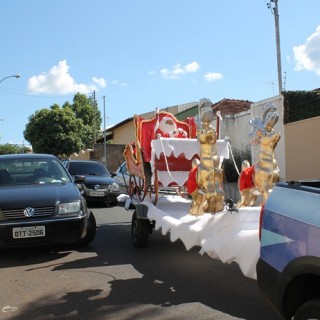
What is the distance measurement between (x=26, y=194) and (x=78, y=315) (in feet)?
9.89

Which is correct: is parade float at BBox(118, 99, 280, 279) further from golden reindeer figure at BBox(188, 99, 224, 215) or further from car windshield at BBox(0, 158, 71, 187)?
car windshield at BBox(0, 158, 71, 187)

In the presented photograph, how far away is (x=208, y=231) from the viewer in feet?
16.3

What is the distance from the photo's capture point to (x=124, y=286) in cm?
538

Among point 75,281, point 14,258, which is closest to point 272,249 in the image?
point 75,281

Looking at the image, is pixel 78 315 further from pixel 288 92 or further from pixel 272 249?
pixel 288 92

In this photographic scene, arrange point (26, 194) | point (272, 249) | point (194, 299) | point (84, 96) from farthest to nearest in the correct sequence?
point (84, 96) < point (26, 194) < point (194, 299) < point (272, 249)

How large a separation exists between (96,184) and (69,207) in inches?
285

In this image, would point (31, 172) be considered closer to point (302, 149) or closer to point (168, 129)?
point (168, 129)

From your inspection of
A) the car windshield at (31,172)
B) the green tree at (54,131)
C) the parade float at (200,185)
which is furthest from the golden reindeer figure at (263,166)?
the green tree at (54,131)

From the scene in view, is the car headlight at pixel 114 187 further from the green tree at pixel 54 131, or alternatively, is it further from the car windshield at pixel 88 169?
the green tree at pixel 54 131

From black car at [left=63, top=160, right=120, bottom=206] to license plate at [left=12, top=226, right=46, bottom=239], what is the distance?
6.58 metres

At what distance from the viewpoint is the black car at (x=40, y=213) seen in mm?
6590

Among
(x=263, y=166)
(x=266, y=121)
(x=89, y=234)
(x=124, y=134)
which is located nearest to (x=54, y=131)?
(x=124, y=134)

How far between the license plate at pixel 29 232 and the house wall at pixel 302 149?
368 inches
